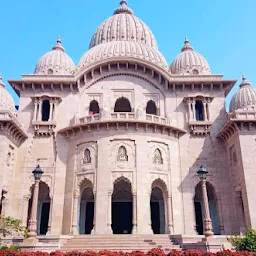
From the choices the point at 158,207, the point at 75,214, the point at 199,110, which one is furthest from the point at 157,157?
the point at 75,214

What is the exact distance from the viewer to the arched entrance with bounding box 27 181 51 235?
82.9 feet

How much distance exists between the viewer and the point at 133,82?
28141 millimetres

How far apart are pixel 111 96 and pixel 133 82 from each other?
238 centimetres

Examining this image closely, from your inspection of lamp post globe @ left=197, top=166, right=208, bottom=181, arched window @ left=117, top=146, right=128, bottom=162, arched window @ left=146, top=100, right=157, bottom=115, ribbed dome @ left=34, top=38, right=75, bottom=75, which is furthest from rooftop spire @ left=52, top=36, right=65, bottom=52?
lamp post globe @ left=197, top=166, right=208, bottom=181

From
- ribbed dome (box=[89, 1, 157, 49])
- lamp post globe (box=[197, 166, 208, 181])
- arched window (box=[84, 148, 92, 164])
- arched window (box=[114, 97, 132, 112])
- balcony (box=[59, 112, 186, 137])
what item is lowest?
lamp post globe (box=[197, 166, 208, 181])

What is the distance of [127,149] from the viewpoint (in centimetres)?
2406

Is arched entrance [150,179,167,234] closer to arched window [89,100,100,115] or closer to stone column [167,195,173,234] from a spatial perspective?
stone column [167,195,173,234]

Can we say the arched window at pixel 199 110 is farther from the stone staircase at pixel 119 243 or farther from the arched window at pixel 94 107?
the stone staircase at pixel 119 243

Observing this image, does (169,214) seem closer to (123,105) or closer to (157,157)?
(157,157)

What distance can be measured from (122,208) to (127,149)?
514 cm

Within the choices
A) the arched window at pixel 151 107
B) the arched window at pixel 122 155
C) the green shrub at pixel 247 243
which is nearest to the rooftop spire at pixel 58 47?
the arched window at pixel 151 107

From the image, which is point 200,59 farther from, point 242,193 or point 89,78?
point 242,193

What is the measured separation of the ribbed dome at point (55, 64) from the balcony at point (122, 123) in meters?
7.04

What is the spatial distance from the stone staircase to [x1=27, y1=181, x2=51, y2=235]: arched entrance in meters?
6.60
